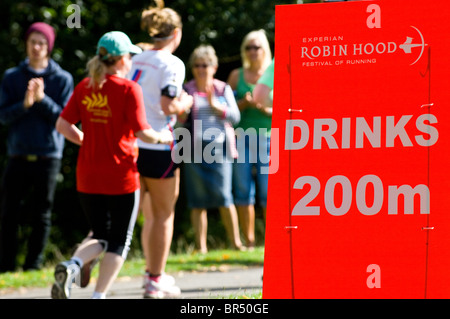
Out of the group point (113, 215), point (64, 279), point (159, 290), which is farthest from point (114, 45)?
point (159, 290)

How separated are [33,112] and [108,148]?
360cm

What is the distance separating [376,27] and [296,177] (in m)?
0.82

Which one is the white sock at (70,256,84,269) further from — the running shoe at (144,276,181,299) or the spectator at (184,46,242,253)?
the spectator at (184,46,242,253)

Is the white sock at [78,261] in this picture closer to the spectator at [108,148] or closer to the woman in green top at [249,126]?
the spectator at [108,148]

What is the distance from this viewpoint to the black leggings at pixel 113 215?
6.32 meters

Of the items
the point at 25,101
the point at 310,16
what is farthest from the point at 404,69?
the point at 25,101

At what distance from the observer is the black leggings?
20.7ft

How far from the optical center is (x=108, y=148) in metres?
6.25

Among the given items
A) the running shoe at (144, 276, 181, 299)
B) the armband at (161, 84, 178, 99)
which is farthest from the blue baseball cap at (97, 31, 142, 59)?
the running shoe at (144, 276, 181, 299)

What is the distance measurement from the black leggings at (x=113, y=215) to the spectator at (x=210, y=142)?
12.1 feet

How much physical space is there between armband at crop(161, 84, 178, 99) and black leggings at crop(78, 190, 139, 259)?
2.52 ft

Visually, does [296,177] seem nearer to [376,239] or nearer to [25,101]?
[376,239]

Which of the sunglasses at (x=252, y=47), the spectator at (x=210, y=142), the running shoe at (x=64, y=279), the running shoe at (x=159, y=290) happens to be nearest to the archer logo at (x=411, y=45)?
the running shoe at (x=64, y=279)

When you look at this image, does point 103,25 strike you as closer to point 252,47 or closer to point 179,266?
point 252,47
